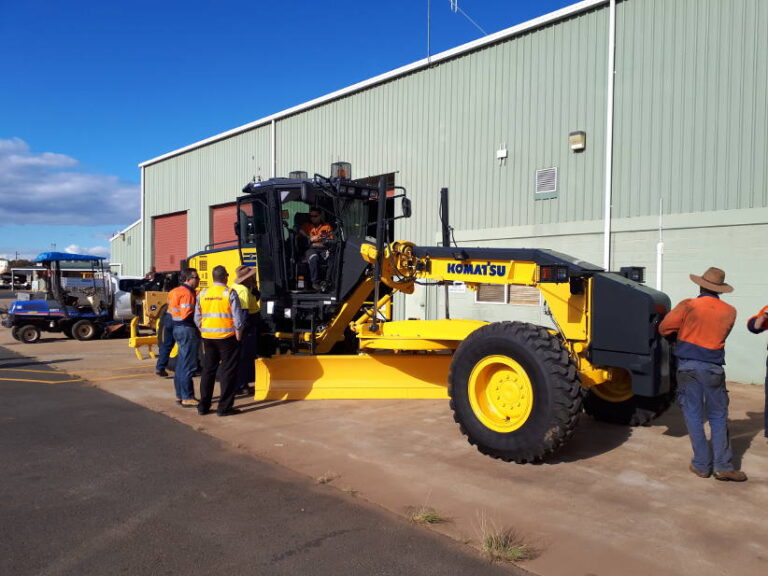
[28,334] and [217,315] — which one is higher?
[217,315]

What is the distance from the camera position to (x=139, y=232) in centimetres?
2594

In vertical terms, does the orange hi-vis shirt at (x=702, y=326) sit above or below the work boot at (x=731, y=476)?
above

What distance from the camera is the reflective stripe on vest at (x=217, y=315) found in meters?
6.87

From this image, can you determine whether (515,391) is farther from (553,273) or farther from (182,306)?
(182,306)

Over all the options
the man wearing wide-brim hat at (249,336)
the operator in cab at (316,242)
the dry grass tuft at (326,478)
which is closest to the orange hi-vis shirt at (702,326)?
the dry grass tuft at (326,478)

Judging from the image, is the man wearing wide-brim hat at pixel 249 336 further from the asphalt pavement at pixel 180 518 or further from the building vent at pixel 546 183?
the building vent at pixel 546 183

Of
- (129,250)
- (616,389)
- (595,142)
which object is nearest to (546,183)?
(595,142)

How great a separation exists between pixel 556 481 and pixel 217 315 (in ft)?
12.9

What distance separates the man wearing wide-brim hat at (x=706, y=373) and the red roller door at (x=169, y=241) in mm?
20014

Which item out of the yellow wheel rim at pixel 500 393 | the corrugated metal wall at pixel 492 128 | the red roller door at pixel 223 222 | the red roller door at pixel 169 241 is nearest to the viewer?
the yellow wheel rim at pixel 500 393

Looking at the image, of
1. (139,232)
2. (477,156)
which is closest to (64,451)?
(477,156)

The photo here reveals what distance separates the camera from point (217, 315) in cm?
688

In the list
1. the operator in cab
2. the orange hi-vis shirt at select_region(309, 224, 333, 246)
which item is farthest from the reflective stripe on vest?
the orange hi-vis shirt at select_region(309, 224, 333, 246)

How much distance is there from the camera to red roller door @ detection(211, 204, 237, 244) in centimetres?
2012
